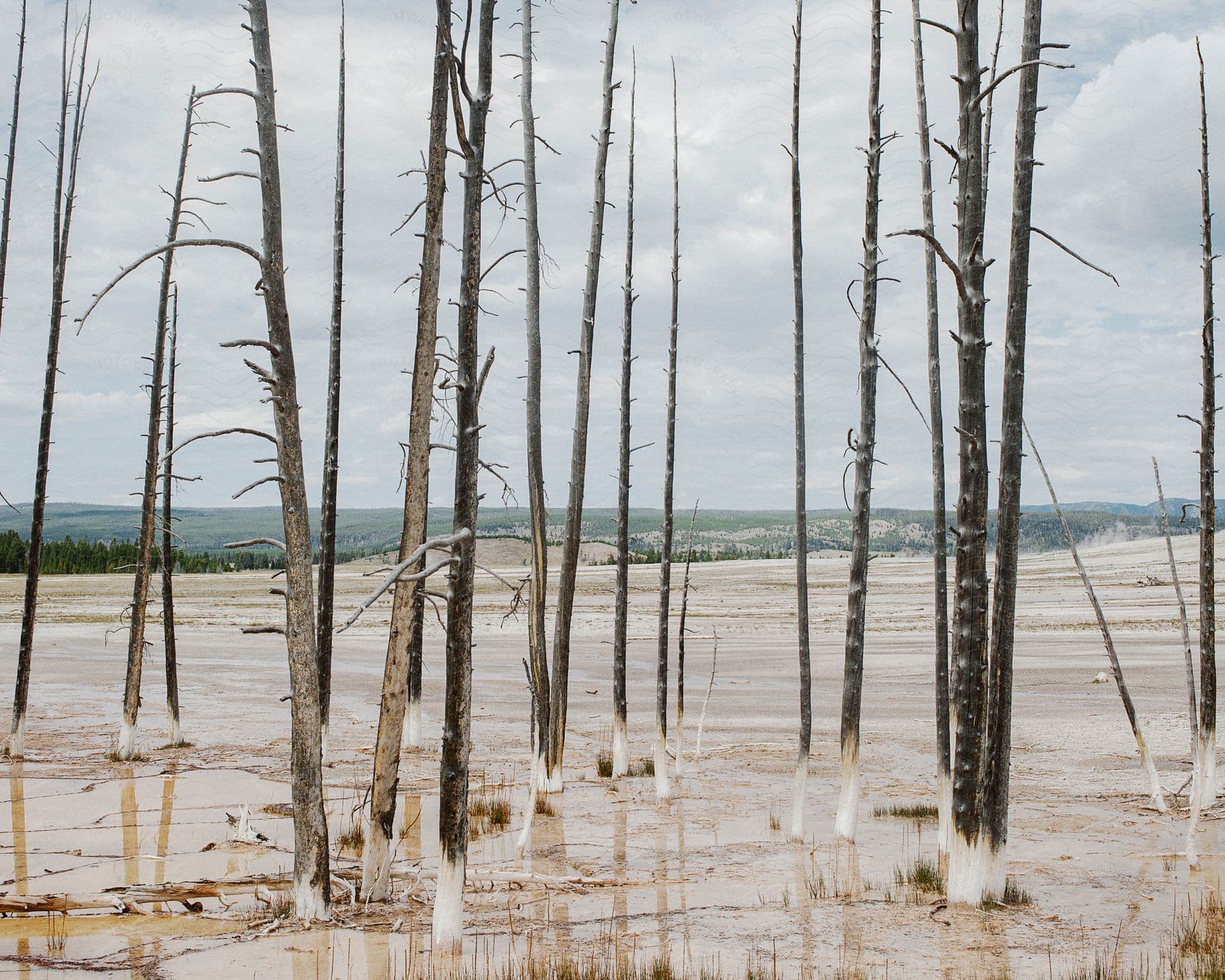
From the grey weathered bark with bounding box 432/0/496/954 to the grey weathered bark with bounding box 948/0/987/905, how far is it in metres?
3.60

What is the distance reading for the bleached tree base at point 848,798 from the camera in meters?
10.3

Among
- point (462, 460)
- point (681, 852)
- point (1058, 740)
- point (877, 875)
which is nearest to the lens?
point (462, 460)

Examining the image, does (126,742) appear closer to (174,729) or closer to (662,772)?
(174,729)

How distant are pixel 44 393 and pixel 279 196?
35.4 ft

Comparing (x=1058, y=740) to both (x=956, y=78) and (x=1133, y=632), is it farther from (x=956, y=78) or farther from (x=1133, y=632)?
(x=1133, y=632)

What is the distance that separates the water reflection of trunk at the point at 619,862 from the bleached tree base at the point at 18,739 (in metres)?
9.55

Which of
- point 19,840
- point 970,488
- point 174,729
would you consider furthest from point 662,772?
point 174,729

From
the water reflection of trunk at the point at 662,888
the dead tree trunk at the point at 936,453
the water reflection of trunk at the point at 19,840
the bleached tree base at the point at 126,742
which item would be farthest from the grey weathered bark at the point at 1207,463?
the bleached tree base at the point at 126,742

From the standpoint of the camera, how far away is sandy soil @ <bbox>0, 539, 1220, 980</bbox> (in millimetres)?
7309

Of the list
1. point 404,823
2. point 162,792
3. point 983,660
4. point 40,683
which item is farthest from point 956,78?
point 40,683

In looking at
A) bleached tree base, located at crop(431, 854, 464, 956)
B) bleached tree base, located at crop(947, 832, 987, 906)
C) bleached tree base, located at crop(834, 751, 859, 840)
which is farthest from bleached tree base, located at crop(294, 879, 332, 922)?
bleached tree base, located at crop(834, 751, 859, 840)

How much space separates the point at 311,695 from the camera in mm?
8102

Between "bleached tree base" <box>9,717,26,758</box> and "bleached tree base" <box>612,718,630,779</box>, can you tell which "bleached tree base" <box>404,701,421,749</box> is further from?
"bleached tree base" <box>9,717,26,758</box>

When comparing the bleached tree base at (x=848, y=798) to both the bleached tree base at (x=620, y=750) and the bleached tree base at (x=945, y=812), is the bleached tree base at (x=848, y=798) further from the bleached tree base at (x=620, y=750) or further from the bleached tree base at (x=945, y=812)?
the bleached tree base at (x=620, y=750)
